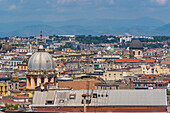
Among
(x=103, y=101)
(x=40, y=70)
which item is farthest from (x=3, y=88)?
(x=103, y=101)

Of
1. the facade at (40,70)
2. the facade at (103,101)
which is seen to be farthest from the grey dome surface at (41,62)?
the facade at (103,101)

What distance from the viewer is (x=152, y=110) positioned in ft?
141

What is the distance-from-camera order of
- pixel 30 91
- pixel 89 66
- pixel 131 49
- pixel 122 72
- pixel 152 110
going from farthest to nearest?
pixel 131 49 < pixel 89 66 < pixel 122 72 < pixel 30 91 < pixel 152 110

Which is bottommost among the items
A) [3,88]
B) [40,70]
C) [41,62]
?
[3,88]

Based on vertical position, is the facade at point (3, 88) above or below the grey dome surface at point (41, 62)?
below

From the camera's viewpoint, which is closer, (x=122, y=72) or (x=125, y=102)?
(x=125, y=102)

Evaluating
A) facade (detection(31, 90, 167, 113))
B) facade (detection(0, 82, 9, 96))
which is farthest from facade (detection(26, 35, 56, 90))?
facade (detection(31, 90, 167, 113))

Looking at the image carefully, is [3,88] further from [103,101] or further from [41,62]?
[103,101]

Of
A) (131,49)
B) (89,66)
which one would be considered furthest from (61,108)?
(131,49)

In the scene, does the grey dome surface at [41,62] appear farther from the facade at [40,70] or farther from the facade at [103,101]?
the facade at [103,101]

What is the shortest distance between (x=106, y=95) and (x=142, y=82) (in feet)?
121

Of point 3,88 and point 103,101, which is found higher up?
point 103,101

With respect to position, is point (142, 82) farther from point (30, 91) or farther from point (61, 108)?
point (61, 108)

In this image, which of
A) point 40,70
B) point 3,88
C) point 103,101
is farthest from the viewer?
point 3,88
